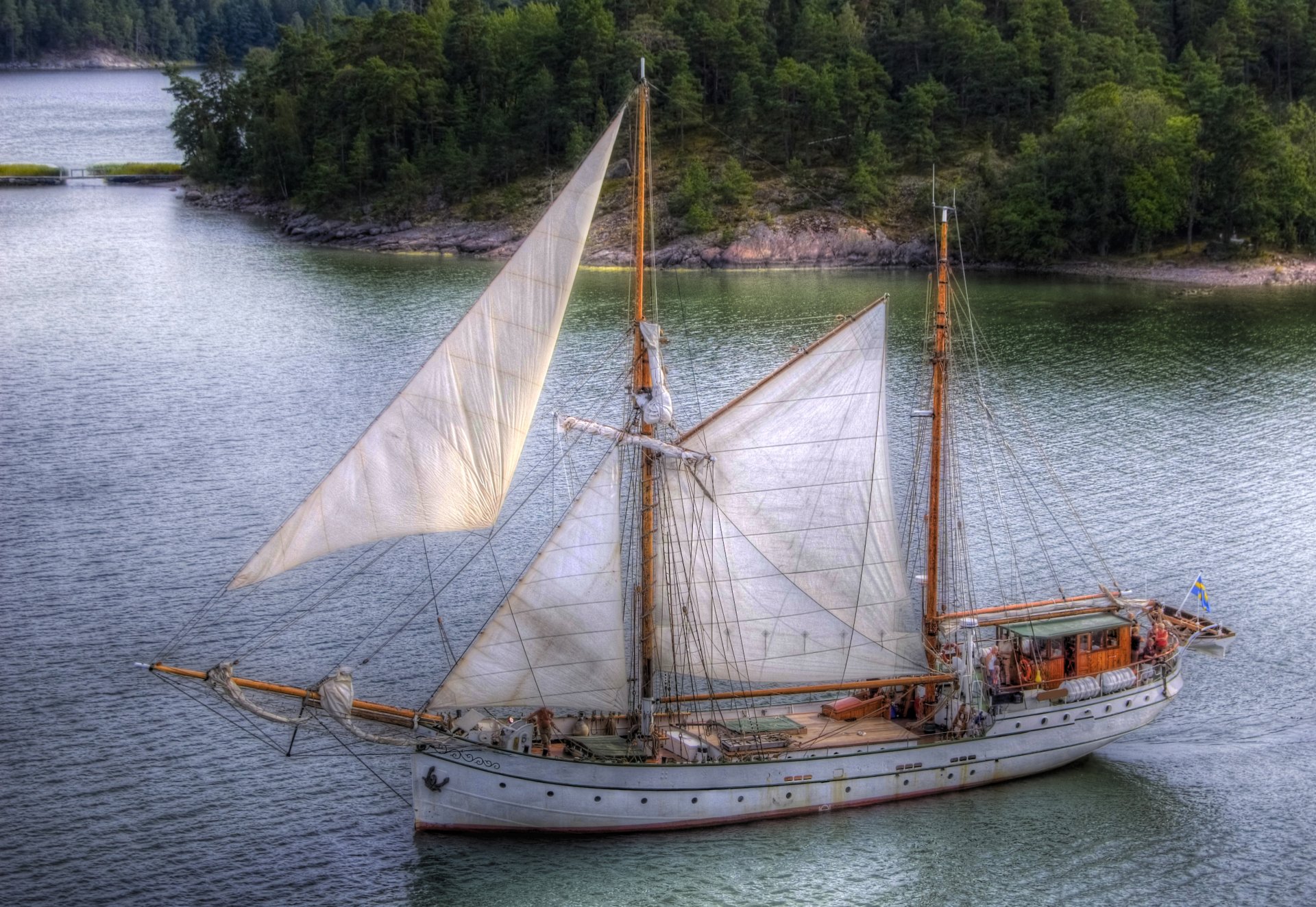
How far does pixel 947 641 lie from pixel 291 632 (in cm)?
2164

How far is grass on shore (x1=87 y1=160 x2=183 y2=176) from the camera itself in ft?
628

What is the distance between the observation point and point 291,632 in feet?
167

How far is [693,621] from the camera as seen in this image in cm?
4062

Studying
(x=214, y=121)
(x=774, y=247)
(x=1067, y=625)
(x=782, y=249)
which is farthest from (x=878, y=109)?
(x=1067, y=625)

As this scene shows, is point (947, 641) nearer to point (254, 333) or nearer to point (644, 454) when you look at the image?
point (644, 454)

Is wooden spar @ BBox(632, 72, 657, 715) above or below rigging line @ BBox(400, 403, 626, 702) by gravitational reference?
above

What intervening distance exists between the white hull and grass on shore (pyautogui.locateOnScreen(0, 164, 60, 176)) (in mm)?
168707

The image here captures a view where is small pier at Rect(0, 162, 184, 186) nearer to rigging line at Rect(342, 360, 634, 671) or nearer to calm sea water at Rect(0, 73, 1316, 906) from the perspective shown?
calm sea water at Rect(0, 73, 1316, 906)

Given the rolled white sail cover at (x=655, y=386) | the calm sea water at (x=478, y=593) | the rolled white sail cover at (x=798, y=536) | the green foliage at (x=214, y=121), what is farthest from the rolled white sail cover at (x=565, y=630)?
the green foliage at (x=214, y=121)

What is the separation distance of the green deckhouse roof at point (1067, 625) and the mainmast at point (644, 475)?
400 inches

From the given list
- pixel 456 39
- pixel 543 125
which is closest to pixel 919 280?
pixel 543 125

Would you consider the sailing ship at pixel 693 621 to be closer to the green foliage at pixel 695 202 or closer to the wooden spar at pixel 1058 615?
the wooden spar at pixel 1058 615

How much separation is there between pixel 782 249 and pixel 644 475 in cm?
8841

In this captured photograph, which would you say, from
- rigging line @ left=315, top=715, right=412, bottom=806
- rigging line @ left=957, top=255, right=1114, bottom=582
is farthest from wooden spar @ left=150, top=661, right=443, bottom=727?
rigging line @ left=957, top=255, right=1114, bottom=582
